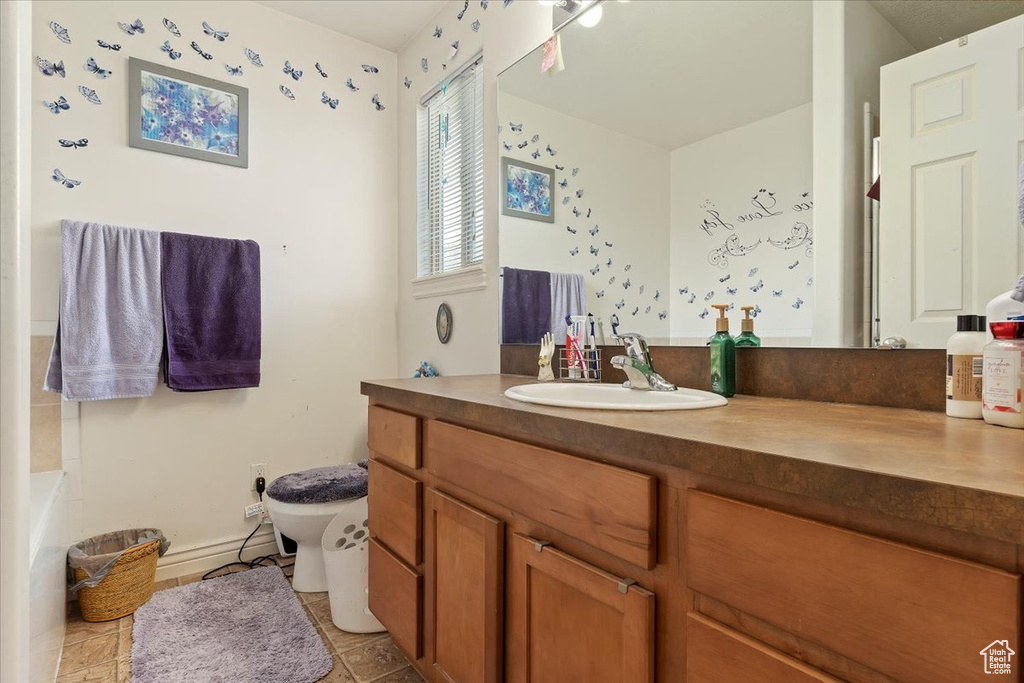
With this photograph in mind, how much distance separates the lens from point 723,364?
118 centimetres

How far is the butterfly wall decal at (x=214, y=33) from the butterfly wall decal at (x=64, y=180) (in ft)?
2.67

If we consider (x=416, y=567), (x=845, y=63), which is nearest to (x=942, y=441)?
(x=845, y=63)

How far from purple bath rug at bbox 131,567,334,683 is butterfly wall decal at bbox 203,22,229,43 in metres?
2.24

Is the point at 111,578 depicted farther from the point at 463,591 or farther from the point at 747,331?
the point at 747,331

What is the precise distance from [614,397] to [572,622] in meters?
0.57

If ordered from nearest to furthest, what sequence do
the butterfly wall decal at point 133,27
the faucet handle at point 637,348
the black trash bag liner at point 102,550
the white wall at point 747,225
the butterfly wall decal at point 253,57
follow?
1. the white wall at point 747,225
2. the faucet handle at point 637,348
3. the black trash bag liner at point 102,550
4. the butterfly wall decal at point 133,27
5. the butterfly wall decal at point 253,57

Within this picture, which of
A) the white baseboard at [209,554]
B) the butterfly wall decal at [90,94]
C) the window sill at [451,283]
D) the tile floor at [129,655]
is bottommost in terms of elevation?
the tile floor at [129,655]

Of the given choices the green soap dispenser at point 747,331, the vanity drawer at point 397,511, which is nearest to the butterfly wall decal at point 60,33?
the vanity drawer at point 397,511

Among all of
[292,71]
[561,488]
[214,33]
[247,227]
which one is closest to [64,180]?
[247,227]

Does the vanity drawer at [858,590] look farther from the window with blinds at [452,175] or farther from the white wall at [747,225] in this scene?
the window with blinds at [452,175]

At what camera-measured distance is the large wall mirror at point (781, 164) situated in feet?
3.03

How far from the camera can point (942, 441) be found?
668mm

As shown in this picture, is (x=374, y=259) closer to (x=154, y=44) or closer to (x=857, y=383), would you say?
(x=154, y=44)

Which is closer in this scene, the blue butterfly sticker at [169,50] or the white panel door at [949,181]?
the white panel door at [949,181]
